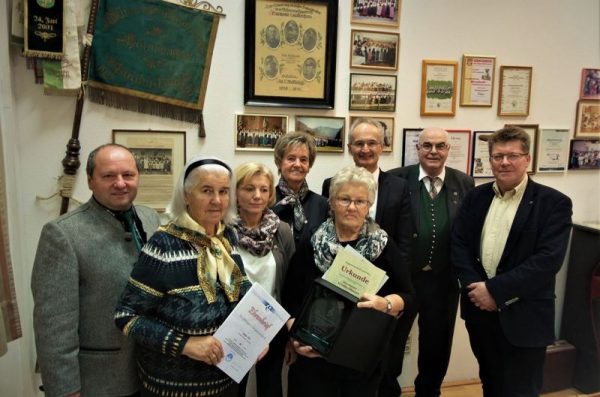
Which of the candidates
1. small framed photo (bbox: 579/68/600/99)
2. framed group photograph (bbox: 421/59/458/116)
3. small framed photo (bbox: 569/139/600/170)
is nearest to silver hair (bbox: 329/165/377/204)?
framed group photograph (bbox: 421/59/458/116)

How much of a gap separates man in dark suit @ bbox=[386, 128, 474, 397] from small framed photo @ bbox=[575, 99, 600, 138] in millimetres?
1125

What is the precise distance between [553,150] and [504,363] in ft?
5.27

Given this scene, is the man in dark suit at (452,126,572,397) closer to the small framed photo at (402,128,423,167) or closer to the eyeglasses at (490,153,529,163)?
the eyeglasses at (490,153,529,163)

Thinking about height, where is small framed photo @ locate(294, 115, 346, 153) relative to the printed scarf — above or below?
above

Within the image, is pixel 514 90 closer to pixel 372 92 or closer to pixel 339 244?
pixel 372 92

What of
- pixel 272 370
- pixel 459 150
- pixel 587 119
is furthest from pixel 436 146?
pixel 587 119

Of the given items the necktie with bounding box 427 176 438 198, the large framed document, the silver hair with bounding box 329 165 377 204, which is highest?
the silver hair with bounding box 329 165 377 204

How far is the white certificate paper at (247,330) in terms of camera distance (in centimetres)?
127

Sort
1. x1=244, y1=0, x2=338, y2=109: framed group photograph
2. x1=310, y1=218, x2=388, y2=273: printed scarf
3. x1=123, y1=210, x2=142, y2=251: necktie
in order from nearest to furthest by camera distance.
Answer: x1=123, y1=210, x2=142, y2=251: necktie → x1=310, y1=218, x2=388, y2=273: printed scarf → x1=244, y1=0, x2=338, y2=109: framed group photograph

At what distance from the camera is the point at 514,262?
1.76 metres

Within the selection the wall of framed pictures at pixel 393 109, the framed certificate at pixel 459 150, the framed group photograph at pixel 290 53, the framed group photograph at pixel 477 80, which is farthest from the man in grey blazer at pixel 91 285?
the framed group photograph at pixel 477 80

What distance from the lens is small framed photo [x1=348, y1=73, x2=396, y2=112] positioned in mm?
Answer: 2432

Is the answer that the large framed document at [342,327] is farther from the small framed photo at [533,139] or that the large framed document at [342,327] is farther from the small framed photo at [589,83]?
the small framed photo at [589,83]

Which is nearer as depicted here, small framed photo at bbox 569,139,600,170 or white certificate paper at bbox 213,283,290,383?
white certificate paper at bbox 213,283,290,383
